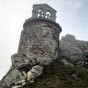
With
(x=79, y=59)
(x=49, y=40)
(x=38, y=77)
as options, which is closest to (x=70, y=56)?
(x=79, y=59)

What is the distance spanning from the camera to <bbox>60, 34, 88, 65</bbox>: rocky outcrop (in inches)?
1670

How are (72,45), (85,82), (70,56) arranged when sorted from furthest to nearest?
(72,45) → (70,56) → (85,82)

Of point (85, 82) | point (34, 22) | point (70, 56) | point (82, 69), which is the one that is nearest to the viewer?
point (85, 82)

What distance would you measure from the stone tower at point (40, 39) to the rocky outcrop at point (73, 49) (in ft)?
11.3

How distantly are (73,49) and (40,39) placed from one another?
30.4 ft

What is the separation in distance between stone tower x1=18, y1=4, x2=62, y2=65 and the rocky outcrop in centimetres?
343

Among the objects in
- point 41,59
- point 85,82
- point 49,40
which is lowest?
point 85,82

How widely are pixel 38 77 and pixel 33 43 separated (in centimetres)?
608

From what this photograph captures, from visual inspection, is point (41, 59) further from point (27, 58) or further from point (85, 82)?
point (85, 82)

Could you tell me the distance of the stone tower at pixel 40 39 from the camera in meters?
38.4

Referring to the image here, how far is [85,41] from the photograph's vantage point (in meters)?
51.8

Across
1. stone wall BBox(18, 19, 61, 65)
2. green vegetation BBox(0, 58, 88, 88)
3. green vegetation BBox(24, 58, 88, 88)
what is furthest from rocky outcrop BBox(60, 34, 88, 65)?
green vegetation BBox(24, 58, 88, 88)

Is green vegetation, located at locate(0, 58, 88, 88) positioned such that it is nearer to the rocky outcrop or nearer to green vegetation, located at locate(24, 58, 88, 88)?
green vegetation, located at locate(24, 58, 88, 88)

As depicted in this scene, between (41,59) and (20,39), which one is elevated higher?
(20,39)
